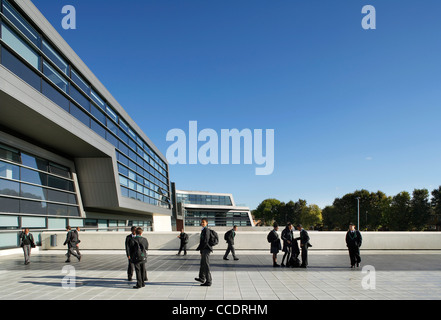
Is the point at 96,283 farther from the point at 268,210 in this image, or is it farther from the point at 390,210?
the point at 268,210

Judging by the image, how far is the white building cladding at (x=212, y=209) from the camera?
69375 millimetres

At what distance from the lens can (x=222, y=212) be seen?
236ft

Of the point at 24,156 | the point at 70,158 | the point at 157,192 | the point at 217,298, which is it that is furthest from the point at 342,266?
the point at 157,192

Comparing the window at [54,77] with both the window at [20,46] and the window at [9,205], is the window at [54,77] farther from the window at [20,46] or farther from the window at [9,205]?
the window at [9,205]

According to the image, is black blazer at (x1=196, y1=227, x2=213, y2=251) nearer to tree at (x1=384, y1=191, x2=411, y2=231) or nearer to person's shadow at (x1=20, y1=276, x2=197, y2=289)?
person's shadow at (x1=20, y1=276, x2=197, y2=289)

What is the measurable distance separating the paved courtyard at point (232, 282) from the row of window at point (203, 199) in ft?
188

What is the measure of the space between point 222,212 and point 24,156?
56.8 meters

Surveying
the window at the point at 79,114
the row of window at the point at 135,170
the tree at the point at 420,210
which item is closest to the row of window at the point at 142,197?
the row of window at the point at 135,170

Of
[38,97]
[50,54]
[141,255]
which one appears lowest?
[141,255]

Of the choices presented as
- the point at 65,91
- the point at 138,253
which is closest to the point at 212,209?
the point at 65,91

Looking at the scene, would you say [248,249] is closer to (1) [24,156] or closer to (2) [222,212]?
(1) [24,156]

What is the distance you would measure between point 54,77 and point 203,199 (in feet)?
181

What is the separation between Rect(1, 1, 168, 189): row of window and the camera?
13.8 m

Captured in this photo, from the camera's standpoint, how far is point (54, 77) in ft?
57.1
